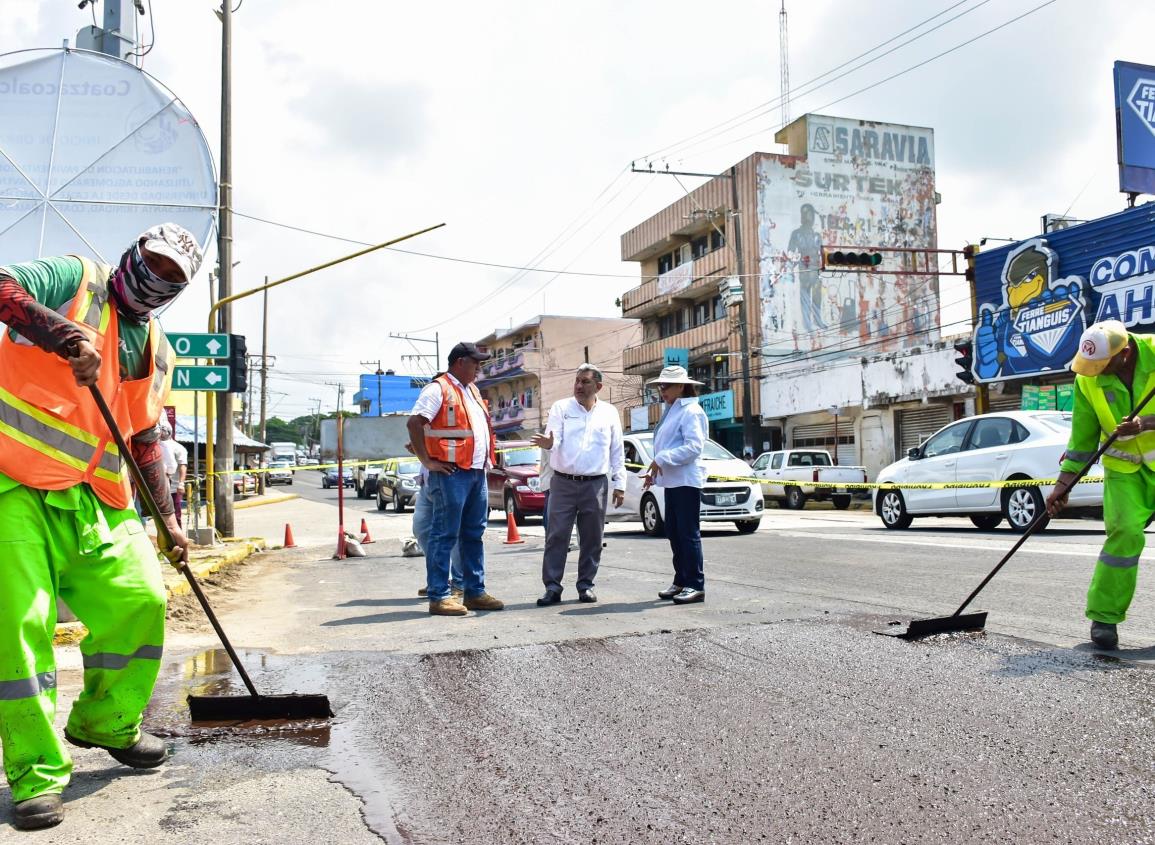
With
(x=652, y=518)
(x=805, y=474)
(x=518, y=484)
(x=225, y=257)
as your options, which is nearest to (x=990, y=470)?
(x=652, y=518)

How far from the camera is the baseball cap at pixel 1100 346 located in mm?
4964

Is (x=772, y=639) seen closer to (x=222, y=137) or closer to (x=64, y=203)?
(x=64, y=203)

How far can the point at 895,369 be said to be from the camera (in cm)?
3158

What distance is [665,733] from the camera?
3.55 meters

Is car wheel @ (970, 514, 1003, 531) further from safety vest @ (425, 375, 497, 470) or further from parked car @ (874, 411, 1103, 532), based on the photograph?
safety vest @ (425, 375, 497, 470)

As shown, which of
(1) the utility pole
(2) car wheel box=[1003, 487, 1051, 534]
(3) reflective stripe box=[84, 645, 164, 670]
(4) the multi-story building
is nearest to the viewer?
(3) reflective stripe box=[84, 645, 164, 670]

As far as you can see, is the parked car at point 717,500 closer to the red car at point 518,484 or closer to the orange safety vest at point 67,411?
the red car at point 518,484

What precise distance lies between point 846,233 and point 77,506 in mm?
43998

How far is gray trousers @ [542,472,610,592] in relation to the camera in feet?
23.9

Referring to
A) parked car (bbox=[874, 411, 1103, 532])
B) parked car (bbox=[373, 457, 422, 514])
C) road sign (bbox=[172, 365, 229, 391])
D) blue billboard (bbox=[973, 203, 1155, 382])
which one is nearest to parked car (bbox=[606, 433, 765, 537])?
parked car (bbox=[874, 411, 1103, 532])

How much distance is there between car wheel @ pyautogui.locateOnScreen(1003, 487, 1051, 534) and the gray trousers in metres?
7.88

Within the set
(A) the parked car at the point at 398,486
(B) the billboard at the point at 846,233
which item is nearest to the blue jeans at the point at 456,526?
(A) the parked car at the point at 398,486

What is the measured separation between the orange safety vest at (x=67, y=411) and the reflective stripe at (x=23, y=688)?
22.8 inches

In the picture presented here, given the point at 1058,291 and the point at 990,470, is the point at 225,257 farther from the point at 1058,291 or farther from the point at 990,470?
the point at 1058,291
